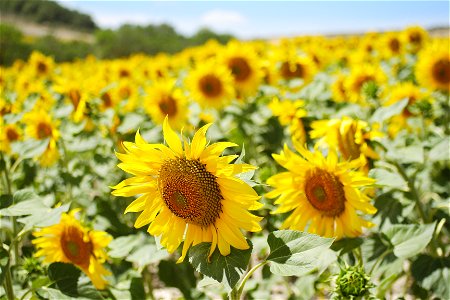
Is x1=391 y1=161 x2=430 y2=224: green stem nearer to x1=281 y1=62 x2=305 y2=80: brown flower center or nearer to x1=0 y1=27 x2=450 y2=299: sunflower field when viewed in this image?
x1=0 y1=27 x2=450 y2=299: sunflower field

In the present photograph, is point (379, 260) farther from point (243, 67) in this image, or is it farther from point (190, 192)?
point (243, 67)

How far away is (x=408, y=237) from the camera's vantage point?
1828mm

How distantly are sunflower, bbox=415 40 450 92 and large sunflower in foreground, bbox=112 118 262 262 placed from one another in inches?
107

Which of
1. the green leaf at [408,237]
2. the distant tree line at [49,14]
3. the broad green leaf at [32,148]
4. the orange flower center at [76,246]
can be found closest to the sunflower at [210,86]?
the broad green leaf at [32,148]

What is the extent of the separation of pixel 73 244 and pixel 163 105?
1.77 metres

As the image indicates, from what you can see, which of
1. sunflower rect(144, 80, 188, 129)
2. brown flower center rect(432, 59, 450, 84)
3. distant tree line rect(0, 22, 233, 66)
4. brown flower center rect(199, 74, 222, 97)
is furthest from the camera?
distant tree line rect(0, 22, 233, 66)

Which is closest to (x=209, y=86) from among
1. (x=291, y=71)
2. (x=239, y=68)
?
(x=239, y=68)

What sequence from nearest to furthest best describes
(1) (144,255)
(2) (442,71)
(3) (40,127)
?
1. (1) (144,255)
2. (3) (40,127)
3. (2) (442,71)

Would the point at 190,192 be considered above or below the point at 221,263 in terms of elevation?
above

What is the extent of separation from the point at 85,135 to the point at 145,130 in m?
0.50

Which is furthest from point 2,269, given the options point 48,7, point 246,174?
point 48,7

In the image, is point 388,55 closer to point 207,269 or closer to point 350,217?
point 350,217

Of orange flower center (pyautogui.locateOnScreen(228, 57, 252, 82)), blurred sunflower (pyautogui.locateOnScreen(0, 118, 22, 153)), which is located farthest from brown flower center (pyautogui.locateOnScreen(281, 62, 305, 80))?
blurred sunflower (pyautogui.locateOnScreen(0, 118, 22, 153))

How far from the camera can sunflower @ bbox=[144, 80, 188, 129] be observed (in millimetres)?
3787
